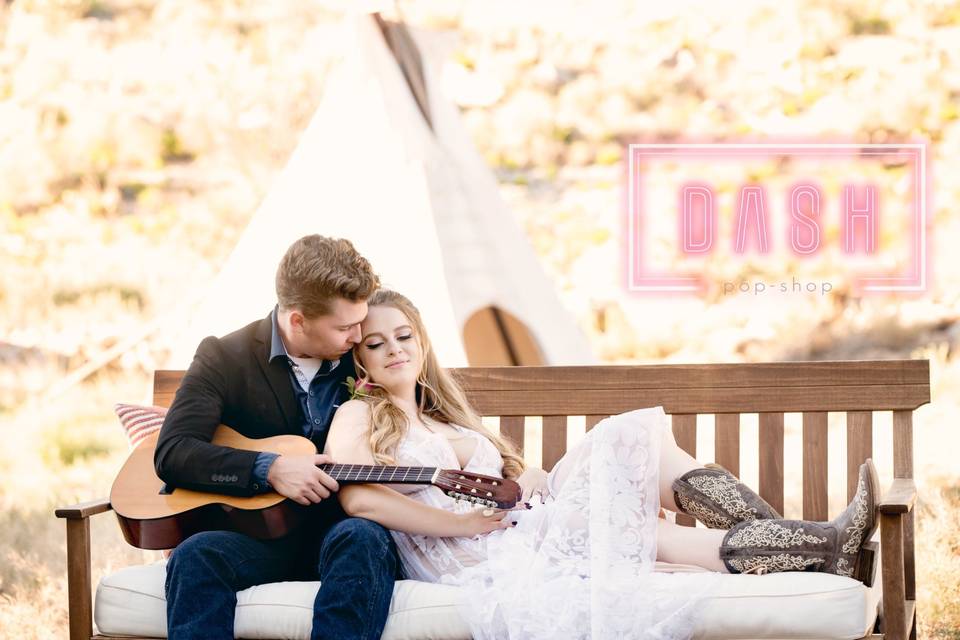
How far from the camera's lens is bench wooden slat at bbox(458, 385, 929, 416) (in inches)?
141

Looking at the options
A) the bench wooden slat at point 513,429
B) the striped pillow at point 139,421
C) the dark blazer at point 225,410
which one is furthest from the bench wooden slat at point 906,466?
the striped pillow at point 139,421

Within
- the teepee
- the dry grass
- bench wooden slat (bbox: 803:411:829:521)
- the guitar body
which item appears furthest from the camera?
the teepee

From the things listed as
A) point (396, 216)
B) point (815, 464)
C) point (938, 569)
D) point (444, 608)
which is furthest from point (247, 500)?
point (938, 569)

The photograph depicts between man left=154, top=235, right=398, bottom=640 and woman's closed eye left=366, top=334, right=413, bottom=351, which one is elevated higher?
woman's closed eye left=366, top=334, right=413, bottom=351

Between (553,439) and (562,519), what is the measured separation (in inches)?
29.8

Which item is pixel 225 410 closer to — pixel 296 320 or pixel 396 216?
pixel 296 320

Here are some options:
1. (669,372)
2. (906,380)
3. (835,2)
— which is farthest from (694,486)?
(835,2)

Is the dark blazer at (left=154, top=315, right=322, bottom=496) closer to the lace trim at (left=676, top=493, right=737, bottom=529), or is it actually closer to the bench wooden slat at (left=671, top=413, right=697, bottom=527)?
the lace trim at (left=676, top=493, right=737, bottom=529)

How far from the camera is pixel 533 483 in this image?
3.26m

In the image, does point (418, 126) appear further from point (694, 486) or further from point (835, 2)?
point (835, 2)

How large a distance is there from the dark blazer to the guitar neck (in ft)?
0.67

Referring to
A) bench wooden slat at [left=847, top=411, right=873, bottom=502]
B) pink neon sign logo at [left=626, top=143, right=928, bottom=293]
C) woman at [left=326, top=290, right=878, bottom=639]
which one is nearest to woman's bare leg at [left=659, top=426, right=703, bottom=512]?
woman at [left=326, top=290, right=878, bottom=639]

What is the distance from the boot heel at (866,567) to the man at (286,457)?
1119mm

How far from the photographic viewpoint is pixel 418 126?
5.49m
